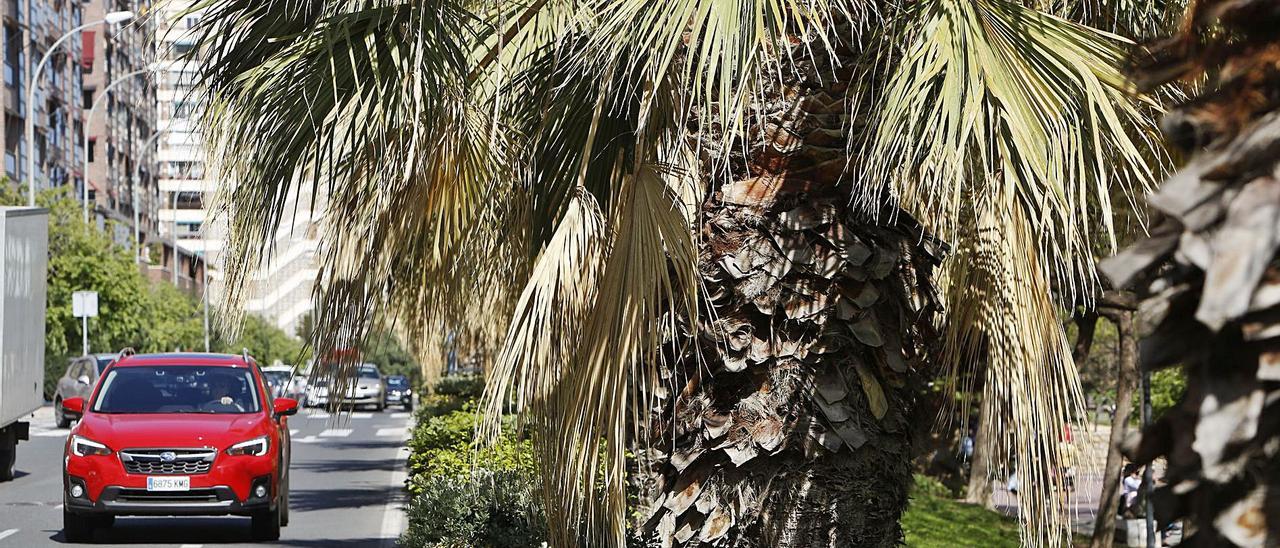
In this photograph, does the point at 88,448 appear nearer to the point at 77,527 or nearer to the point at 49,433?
the point at 77,527

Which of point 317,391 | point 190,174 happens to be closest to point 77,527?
point 190,174

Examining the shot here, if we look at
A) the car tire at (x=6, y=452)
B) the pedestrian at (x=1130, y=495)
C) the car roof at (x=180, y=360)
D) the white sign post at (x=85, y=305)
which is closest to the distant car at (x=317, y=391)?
the car roof at (x=180, y=360)

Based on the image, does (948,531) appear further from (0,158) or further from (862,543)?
(0,158)

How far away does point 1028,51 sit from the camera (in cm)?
564

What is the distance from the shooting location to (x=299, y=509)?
16.8 meters

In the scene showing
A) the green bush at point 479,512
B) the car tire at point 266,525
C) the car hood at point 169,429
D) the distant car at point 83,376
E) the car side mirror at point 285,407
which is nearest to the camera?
the green bush at point 479,512

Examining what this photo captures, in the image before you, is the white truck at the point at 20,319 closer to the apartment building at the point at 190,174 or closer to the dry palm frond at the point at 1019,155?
the apartment building at the point at 190,174

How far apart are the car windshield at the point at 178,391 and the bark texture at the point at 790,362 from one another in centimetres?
846

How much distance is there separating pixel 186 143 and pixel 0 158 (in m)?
51.8

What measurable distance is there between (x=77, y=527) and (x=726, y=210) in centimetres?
893

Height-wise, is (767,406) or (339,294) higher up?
(339,294)

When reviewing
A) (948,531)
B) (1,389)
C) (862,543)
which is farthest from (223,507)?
(948,531)

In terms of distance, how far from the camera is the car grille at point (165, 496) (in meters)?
12.5

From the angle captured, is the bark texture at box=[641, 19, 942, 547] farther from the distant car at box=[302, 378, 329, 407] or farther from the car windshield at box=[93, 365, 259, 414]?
the car windshield at box=[93, 365, 259, 414]
